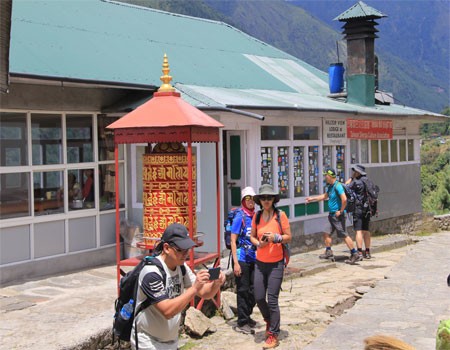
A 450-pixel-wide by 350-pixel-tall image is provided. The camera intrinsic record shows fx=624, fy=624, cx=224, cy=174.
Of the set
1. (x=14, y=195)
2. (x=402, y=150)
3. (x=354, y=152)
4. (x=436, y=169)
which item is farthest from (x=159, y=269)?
(x=436, y=169)

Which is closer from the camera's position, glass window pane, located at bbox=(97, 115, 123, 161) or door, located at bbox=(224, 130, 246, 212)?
glass window pane, located at bbox=(97, 115, 123, 161)

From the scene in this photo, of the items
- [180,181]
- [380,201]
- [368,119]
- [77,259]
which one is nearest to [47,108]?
[77,259]

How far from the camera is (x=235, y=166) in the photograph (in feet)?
40.4

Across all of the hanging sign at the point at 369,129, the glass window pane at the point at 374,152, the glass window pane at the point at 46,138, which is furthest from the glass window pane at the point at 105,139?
the glass window pane at the point at 374,152

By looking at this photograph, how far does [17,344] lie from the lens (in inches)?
241

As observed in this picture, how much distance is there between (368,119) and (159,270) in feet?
39.9

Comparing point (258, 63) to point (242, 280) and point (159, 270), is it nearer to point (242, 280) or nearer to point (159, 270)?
point (242, 280)

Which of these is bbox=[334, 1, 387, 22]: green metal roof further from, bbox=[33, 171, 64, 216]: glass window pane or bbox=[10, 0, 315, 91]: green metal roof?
bbox=[33, 171, 64, 216]: glass window pane

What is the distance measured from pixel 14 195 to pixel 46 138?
1105 mm

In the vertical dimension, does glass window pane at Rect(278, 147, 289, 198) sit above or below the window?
below

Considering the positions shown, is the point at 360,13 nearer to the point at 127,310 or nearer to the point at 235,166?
the point at 235,166

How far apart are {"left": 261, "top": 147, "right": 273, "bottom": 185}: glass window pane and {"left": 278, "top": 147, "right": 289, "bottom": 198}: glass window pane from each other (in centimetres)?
31

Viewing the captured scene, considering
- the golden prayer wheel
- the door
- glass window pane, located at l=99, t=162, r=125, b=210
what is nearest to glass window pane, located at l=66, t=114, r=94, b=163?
glass window pane, located at l=99, t=162, r=125, b=210

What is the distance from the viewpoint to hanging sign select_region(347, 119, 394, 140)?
14990 mm
